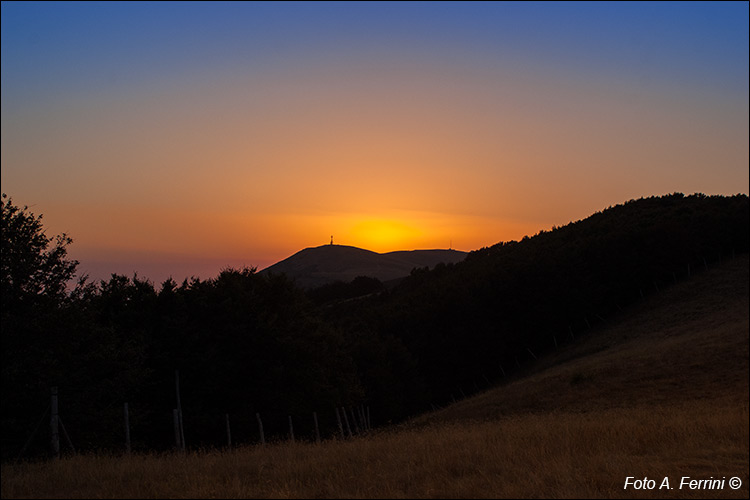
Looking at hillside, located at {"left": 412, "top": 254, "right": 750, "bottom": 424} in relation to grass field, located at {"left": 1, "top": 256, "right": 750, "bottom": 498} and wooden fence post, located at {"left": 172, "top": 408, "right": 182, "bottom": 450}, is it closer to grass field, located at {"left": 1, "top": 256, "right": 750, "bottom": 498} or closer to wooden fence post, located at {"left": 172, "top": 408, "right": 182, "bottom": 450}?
grass field, located at {"left": 1, "top": 256, "right": 750, "bottom": 498}

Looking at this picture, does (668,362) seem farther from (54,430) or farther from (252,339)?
(252,339)

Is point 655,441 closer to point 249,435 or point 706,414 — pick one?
point 706,414

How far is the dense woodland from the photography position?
20.4 m

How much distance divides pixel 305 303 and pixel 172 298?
8775 mm

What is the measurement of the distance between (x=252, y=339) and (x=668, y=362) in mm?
20068

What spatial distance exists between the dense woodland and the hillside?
2572 millimetres

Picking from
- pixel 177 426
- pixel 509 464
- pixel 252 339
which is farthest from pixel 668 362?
pixel 252 339

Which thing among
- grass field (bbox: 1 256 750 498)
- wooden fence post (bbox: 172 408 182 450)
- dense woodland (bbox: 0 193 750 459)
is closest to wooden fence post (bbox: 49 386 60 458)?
dense woodland (bbox: 0 193 750 459)

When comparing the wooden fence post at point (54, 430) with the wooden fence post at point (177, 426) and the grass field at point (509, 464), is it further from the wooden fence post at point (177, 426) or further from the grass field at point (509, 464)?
the wooden fence post at point (177, 426)

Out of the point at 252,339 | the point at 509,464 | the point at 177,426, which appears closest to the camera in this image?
the point at 509,464

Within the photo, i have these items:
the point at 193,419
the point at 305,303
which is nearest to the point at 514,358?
the point at 305,303

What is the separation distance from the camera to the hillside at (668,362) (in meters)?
11.9

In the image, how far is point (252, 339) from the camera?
3117 centimetres

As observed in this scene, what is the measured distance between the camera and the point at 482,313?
63.4 m
